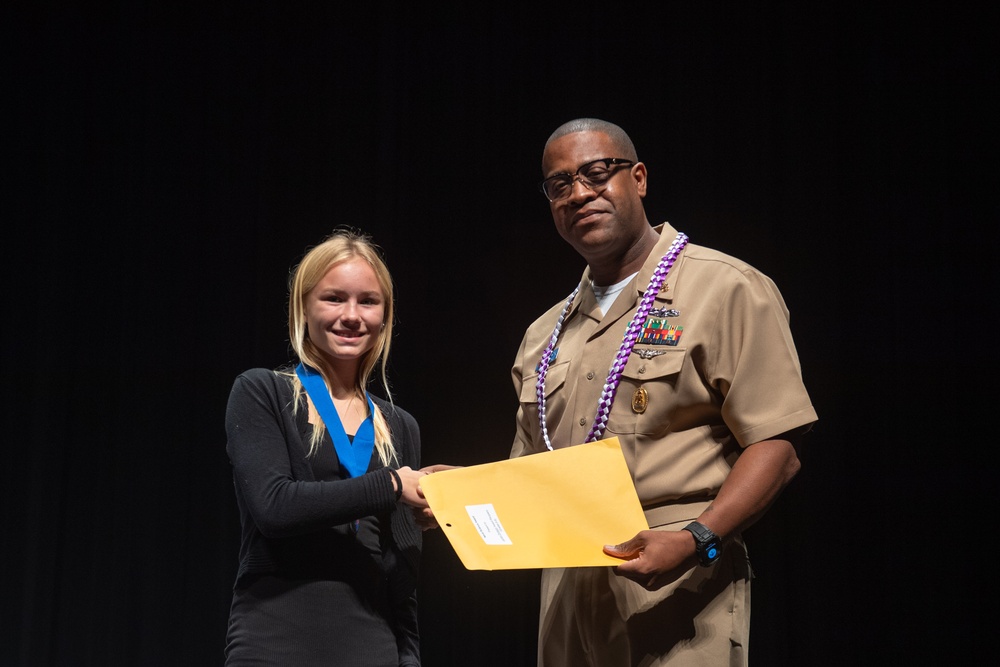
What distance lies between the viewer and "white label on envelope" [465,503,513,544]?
138 centimetres

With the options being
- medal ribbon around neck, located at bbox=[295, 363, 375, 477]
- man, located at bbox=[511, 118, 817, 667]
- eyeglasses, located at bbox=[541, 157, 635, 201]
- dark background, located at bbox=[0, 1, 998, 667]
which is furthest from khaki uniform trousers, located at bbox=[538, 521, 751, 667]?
dark background, located at bbox=[0, 1, 998, 667]

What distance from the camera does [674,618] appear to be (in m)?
1.44

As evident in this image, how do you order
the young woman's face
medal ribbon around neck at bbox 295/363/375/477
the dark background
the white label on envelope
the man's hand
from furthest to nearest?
the dark background
the young woman's face
medal ribbon around neck at bbox 295/363/375/477
the white label on envelope
the man's hand

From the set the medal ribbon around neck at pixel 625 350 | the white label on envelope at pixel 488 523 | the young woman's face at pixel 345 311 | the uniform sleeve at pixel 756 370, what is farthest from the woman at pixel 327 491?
the uniform sleeve at pixel 756 370

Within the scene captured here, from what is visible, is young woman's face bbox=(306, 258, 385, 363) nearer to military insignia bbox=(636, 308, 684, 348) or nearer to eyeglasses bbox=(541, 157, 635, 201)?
eyeglasses bbox=(541, 157, 635, 201)

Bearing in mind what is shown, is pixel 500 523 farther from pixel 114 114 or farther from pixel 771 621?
pixel 114 114

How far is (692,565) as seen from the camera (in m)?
1.34

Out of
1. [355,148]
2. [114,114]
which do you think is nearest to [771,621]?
[355,148]

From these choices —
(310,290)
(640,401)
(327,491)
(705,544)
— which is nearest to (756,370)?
(640,401)

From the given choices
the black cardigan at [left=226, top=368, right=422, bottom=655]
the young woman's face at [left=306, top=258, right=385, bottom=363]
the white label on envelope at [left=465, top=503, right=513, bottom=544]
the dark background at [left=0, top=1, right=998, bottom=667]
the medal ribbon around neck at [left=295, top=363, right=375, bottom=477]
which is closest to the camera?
A: the white label on envelope at [left=465, top=503, right=513, bottom=544]

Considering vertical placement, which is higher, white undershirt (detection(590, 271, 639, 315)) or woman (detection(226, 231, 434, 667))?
white undershirt (detection(590, 271, 639, 315))

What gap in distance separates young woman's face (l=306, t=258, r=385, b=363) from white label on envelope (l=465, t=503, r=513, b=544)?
52cm

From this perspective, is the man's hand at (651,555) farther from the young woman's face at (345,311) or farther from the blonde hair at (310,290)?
the young woman's face at (345,311)

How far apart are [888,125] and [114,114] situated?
3.26 m
